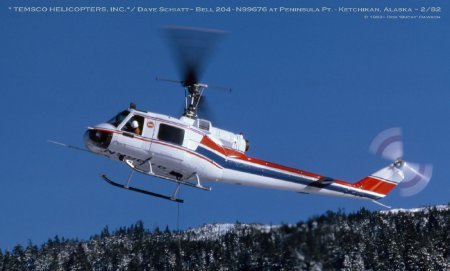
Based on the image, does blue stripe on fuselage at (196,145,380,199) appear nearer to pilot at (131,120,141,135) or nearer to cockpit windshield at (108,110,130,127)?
pilot at (131,120,141,135)

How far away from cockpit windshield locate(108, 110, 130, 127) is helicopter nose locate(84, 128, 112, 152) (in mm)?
1045

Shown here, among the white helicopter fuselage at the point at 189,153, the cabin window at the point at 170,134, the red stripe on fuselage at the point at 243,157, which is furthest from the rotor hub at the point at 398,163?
the cabin window at the point at 170,134

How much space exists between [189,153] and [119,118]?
15.5 ft

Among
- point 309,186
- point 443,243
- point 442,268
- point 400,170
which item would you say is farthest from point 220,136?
point 443,243

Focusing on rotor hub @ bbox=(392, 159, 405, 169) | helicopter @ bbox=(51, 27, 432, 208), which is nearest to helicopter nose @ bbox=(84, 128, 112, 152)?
helicopter @ bbox=(51, 27, 432, 208)

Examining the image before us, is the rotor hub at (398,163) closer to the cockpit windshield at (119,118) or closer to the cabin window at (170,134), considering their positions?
the cabin window at (170,134)

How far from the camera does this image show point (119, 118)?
50.2 metres

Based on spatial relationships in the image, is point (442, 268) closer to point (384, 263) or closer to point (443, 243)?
point (384, 263)

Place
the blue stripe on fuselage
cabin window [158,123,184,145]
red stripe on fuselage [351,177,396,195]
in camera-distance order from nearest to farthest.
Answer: cabin window [158,123,184,145]
the blue stripe on fuselage
red stripe on fuselage [351,177,396,195]

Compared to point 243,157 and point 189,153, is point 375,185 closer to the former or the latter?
point 243,157

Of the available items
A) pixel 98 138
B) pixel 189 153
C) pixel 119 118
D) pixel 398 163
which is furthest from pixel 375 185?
pixel 98 138

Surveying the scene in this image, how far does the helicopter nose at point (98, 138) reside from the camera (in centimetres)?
4922

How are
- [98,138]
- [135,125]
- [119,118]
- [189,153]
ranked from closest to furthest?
[98,138]
[135,125]
[119,118]
[189,153]

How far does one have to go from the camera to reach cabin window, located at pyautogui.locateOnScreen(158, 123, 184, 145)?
50.5m
